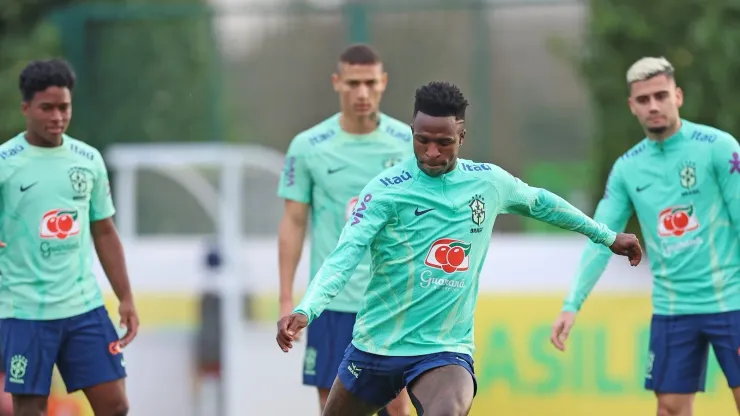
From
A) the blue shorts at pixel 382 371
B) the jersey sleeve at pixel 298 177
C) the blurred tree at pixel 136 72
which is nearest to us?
the blue shorts at pixel 382 371

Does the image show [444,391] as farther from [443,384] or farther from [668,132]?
[668,132]

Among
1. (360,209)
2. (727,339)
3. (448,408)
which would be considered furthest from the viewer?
(727,339)

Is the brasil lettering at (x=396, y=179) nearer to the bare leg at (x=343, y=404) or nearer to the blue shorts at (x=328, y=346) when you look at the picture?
the bare leg at (x=343, y=404)

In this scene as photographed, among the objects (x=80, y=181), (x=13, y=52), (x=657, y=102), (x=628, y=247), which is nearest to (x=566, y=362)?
(x=657, y=102)

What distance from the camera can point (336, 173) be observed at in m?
8.11

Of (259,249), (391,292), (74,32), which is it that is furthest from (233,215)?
(391,292)

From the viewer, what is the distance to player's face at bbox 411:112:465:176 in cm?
637

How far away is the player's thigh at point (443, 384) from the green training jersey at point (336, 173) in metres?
1.57

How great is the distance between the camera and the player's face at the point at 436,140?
20.9ft

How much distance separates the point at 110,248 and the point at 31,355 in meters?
0.78

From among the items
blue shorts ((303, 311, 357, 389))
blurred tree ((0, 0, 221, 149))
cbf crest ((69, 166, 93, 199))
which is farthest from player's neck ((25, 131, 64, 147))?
blurred tree ((0, 0, 221, 149))

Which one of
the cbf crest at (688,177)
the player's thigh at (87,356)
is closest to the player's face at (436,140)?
the cbf crest at (688,177)

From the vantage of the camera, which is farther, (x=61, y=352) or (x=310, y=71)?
(x=310, y=71)

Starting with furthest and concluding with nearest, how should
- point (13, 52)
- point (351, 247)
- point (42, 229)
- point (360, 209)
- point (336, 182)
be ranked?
point (13, 52) < point (336, 182) < point (42, 229) < point (360, 209) < point (351, 247)
